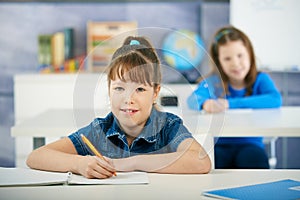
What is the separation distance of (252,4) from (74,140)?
285 cm

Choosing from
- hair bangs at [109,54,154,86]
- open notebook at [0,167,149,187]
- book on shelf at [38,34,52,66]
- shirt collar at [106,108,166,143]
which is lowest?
open notebook at [0,167,149,187]

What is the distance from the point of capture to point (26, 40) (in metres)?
4.71

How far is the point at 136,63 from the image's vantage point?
1374 mm

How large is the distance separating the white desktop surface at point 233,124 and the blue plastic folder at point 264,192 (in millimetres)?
204

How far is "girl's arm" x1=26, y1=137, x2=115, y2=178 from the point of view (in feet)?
4.76

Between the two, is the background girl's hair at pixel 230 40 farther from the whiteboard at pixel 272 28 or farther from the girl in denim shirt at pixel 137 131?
the girl in denim shirt at pixel 137 131

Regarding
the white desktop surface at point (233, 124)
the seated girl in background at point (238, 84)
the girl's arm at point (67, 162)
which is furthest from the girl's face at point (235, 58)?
the girl's arm at point (67, 162)

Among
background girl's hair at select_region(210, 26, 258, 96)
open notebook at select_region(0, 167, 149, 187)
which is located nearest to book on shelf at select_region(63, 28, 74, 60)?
background girl's hair at select_region(210, 26, 258, 96)

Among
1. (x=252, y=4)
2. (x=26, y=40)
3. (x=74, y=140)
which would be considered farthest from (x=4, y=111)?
(x=74, y=140)

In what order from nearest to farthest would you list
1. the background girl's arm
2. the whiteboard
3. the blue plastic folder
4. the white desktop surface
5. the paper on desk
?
the blue plastic folder, the paper on desk, the white desktop surface, the background girl's arm, the whiteboard

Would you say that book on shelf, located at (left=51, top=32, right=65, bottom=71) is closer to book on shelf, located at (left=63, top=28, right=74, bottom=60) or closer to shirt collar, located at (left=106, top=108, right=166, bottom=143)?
book on shelf, located at (left=63, top=28, right=74, bottom=60)

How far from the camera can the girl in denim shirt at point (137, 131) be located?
1383 mm

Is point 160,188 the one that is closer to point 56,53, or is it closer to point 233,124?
point 233,124

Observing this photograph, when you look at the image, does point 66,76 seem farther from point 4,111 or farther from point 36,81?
point 4,111
